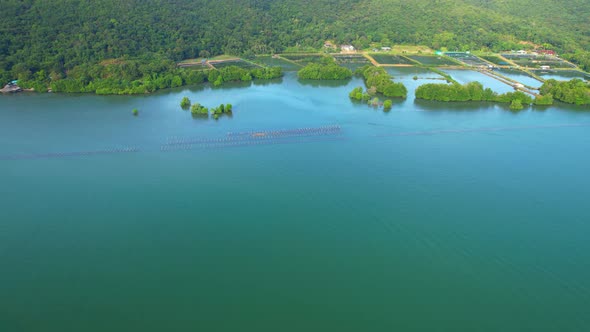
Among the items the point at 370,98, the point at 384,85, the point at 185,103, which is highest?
the point at 384,85

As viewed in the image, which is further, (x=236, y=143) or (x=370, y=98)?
(x=370, y=98)

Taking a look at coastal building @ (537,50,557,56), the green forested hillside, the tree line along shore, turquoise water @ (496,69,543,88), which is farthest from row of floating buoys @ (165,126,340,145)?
coastal building @ (537,50,557,56)

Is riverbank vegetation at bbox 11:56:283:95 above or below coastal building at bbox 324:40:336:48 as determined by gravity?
below

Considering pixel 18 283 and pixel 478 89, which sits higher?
pixel 478 89

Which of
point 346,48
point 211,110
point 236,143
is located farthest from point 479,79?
point 236,143

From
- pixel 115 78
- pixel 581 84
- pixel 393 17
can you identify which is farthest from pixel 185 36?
pixel 581 84

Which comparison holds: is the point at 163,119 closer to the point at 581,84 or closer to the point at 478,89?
the point at 478,89

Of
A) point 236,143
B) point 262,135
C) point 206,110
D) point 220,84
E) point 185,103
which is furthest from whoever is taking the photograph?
point 220,84

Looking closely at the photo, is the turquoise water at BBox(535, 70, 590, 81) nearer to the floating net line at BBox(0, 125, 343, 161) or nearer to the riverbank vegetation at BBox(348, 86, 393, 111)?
the riverbank vegetation at BBox(348, 86, 393, 111)

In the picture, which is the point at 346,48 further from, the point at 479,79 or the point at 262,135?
the point at 262,135
